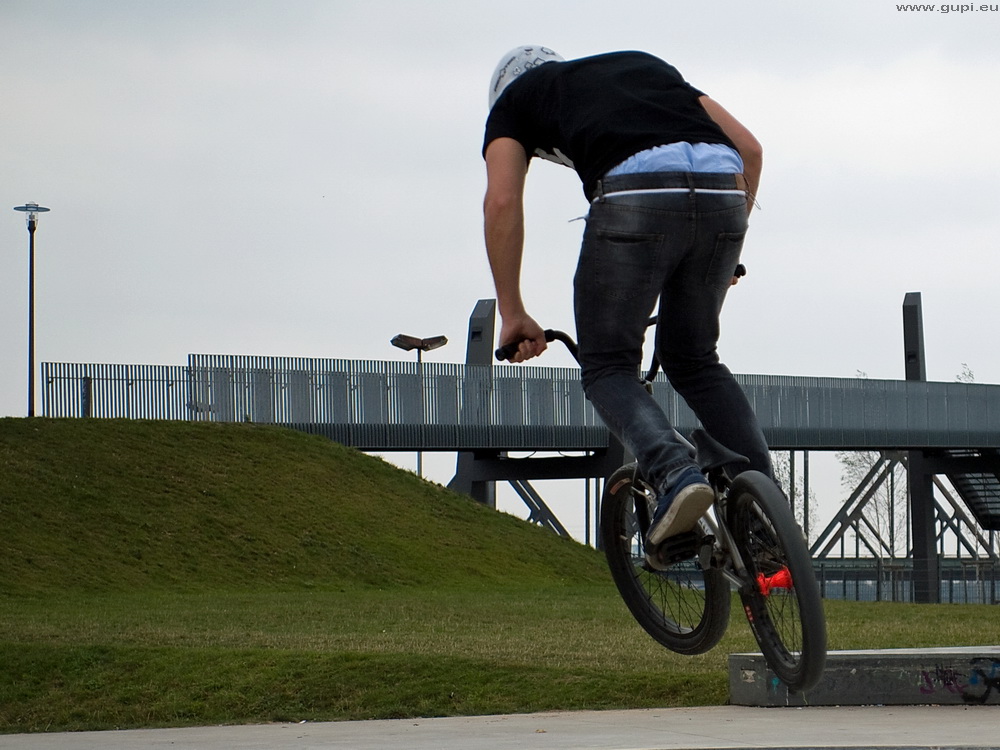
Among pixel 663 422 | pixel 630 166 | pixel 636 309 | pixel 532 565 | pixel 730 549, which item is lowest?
pixel 532 565

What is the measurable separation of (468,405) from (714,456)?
38.5 m

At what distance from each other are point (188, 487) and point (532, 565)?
829cm

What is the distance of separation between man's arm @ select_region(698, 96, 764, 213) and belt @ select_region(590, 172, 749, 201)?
311 millimetres

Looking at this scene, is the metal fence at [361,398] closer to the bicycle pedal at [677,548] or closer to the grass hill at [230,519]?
the grass hill at [230,519]

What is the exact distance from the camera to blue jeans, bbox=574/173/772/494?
397 cm

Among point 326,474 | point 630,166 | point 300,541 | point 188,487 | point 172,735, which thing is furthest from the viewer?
point 326,474

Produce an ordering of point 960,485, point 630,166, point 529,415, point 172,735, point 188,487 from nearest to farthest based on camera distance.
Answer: point 630,166, point 172,735, point 188,487, point 529,415, point 960,485

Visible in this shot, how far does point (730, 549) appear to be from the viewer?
13.5 feet

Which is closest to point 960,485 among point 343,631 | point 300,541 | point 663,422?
point 300,541

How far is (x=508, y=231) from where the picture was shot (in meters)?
4.08

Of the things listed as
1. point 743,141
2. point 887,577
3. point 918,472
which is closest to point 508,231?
point 743,141

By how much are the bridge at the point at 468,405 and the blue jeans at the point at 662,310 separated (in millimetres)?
37158

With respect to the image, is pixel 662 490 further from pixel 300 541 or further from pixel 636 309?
pixel 300 541

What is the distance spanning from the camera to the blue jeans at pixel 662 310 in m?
3.97
